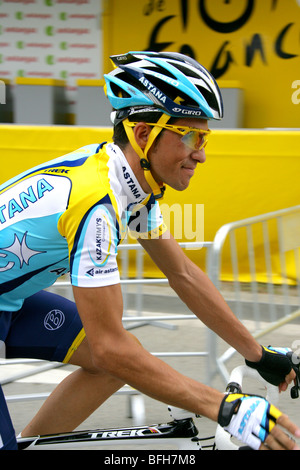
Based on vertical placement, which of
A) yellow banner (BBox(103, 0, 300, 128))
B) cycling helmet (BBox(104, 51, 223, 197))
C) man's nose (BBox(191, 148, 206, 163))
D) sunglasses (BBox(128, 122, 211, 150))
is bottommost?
man's nose (BBox(191, 148, 206, 163))

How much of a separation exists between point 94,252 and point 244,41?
8061mm

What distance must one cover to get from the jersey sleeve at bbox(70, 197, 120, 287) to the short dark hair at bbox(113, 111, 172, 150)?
38 centimetres

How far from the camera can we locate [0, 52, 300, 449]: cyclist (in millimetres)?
2068

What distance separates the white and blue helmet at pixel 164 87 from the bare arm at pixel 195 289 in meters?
0.59

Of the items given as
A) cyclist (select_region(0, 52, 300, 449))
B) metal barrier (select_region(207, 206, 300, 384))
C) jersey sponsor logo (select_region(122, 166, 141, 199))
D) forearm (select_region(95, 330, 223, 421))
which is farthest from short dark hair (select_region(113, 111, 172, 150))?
metal barrier (select_region(207, 206, 300, 384))

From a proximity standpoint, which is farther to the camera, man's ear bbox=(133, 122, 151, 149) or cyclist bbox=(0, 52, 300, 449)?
man's ear bbox=(133, 122, 151, 149)

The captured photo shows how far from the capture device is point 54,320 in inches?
107

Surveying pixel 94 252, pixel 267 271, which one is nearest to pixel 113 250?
pixel 94 252

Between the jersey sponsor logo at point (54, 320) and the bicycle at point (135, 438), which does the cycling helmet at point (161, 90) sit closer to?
the jersey sponsor logo at point (54, 320)

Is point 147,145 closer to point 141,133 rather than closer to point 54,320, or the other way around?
point 141,133

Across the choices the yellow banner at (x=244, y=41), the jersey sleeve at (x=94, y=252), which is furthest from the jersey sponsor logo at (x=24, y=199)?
the yellow banner at (x=244, y=41)

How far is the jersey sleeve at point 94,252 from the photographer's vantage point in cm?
208

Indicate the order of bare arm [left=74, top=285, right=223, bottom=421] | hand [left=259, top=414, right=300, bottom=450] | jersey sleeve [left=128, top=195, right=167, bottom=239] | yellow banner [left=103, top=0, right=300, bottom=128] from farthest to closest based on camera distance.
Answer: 1. yellow banner [left=103, top=0, right=300, bottom=128]
2. jersey sleeve [left=128, top=195, right=167, bottom=239]
3. bare arm [left=74, top=285, right=223, bottom=421]
4. hand [left=259, top=414, right=300, bottom=450]

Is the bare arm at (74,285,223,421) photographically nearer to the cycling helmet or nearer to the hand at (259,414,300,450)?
the hand at (259,414,300,450)
